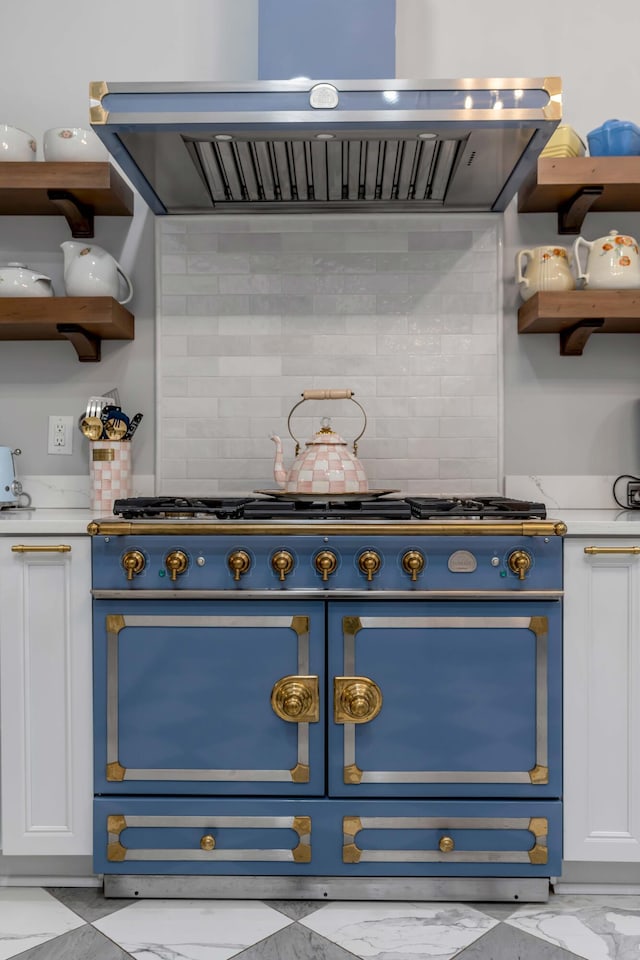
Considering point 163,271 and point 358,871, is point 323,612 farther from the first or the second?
point 163,271

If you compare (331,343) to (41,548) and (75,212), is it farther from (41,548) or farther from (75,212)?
(41,548)

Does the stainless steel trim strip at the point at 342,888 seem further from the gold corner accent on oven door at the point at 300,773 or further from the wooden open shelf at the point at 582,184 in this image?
the wooden open shelf at the point at 582,184

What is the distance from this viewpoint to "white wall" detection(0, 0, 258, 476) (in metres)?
2.35

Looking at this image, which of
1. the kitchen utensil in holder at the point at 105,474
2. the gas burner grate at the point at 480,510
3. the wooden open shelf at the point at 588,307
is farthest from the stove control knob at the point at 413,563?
the kitchen utensil in holder at the point at 105,474

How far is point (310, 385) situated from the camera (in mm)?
2359

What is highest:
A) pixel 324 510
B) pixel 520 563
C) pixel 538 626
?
pixel 324 510

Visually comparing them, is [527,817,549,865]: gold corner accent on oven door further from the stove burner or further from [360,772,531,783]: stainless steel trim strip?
the stove burner

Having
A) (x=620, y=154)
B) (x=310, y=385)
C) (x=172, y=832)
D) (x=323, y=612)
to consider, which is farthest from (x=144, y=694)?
(x=620, y=154)

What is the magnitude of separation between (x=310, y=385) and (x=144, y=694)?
42.5 inches

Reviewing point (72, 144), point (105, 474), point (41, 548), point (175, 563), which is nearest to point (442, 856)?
point (175, 563)

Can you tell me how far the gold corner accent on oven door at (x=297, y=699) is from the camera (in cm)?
171

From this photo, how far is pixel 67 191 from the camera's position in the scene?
2.16 meters

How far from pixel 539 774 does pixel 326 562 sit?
0.69m

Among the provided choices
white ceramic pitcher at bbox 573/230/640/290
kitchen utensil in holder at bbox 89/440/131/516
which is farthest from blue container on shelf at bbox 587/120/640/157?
kitchen utensil in holder at bbox 89/440/131/516
